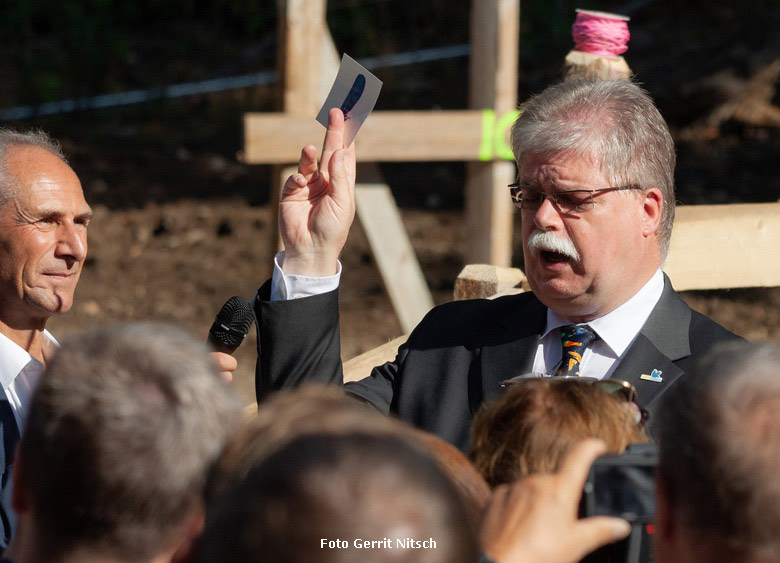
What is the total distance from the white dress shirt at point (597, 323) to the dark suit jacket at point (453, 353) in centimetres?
3

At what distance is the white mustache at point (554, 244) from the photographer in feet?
8.23

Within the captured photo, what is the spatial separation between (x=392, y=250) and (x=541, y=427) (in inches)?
126

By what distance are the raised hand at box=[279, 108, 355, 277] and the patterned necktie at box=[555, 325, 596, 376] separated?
0.67 metres

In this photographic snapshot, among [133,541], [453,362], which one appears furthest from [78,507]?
[453,362]

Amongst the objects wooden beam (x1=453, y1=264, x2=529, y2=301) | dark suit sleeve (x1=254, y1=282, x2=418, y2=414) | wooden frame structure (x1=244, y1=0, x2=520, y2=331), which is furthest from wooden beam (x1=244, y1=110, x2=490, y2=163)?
dark suit sleeve (x1=254, y1=282, x2=418, y2=414)

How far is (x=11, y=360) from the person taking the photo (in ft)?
8.27

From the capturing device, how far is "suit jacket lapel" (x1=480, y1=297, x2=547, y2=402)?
8.32 feet

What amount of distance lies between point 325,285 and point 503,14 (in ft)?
8.34

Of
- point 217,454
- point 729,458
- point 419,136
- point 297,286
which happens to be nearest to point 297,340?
point 297,286

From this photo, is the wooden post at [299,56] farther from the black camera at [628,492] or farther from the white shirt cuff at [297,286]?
the black camera at [628,492]

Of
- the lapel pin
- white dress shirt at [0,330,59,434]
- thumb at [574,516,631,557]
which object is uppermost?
thumb at [574,516,631,557]

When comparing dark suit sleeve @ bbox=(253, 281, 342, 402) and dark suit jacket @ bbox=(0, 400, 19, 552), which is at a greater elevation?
dark suit sleeve @ bbox=(253, 281, 342, 402)

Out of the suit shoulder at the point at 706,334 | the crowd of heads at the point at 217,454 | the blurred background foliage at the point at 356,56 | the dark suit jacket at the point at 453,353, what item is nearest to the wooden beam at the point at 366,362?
the dark suit jacket at the point at 453,353

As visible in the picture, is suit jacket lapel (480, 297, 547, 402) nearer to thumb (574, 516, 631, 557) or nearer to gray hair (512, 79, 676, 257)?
gray hair (512, 79, 676, 257)
